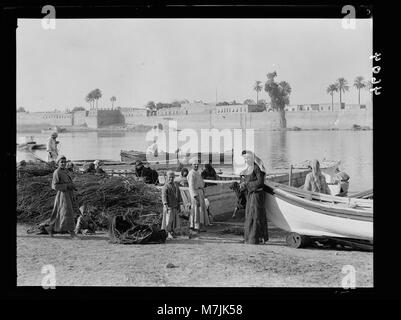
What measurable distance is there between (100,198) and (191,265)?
236cm

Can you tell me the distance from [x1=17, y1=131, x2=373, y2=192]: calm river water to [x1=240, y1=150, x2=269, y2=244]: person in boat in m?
0.97

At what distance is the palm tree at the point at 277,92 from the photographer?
845cm

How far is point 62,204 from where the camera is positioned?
27.2 ft

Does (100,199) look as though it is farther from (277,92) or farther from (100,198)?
A: (277,92)

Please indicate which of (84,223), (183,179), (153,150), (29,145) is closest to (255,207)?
(183,179)

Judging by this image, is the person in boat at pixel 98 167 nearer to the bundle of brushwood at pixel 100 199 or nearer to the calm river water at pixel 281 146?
the bundle of brushwood at pixel 100 199

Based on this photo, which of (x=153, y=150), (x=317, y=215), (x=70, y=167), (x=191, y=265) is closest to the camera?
(x=191, y=265)

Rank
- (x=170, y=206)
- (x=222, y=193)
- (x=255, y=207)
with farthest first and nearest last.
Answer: (x=222, y=193), (x=170, y=206), (x=255, y=207)

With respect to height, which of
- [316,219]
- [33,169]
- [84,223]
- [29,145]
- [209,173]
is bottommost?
[84,223]

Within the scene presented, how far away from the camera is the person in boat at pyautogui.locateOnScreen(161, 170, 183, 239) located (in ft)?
27.7

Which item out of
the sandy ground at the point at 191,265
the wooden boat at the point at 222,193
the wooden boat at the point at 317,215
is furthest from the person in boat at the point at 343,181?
the sandy ground at the point at 191,265

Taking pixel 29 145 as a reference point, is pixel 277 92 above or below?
above
